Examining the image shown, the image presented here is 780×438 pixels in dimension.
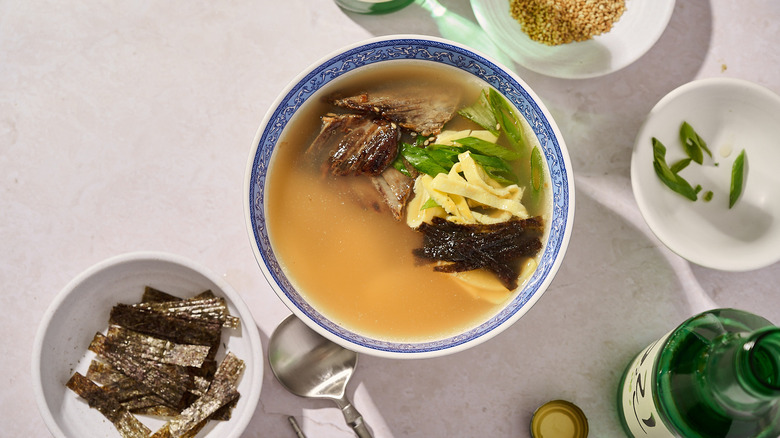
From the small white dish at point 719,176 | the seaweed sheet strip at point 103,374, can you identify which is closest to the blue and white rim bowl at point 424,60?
the small white dish at point 719,176

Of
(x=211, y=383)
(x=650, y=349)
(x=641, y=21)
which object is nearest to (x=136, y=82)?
(x=211, y=383)

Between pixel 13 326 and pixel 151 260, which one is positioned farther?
pixel 13 326

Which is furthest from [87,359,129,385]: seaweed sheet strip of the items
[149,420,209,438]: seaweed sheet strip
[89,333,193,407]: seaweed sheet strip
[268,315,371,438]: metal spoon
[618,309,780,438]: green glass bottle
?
[618,309,780,438]: green glass bottle

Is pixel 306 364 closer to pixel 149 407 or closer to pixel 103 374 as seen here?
pixel 149 407

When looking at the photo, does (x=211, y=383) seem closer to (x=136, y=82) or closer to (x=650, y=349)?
(x=136, y=82)

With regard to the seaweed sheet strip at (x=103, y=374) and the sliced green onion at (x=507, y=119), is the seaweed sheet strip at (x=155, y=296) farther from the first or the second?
the sliced green onion at (x=507, y=119)

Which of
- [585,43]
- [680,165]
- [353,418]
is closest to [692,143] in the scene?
[680,165]
